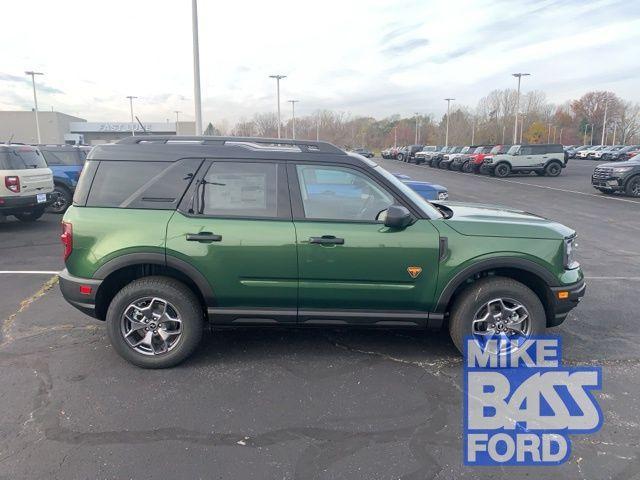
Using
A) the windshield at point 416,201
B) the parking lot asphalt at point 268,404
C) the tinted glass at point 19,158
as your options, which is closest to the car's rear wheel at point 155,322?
the parking lot asphalt at point 268,404

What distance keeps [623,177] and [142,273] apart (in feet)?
59.4

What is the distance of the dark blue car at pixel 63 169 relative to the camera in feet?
40.1

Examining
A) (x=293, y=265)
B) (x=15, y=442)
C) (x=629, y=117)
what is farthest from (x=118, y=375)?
(x=629, y=117)

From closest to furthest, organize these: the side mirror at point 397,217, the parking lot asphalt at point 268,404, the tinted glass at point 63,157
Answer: the parking lot asphalt at point 268,404, the side mirror at point 397,217, the tinted glass at point 63,157

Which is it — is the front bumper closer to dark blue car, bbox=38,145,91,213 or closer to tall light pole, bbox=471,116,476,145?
dark blue car, bbox=38,145,91,213

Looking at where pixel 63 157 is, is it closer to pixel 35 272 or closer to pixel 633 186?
pixel 35 272

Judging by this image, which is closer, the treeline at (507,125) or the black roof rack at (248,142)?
the black roof rack at (248,142)

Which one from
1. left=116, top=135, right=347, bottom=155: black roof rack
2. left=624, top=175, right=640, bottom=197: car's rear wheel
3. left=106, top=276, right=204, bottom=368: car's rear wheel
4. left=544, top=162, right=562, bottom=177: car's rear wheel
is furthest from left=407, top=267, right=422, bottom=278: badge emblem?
left=544, top=162, right=562, bottom=177: car's rear wheel

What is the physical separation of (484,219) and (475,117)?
9423 cm

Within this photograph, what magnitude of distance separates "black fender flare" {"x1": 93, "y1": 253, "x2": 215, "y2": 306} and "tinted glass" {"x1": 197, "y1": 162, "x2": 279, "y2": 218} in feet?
1.52

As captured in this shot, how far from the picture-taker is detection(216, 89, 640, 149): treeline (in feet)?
280

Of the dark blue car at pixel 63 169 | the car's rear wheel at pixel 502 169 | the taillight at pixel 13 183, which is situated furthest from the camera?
the car's rear wheel at pixel 502 169

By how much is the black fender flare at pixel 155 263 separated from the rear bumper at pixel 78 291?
108mm

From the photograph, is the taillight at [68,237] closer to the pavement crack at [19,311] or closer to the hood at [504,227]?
the pavement crack at [19,311]
